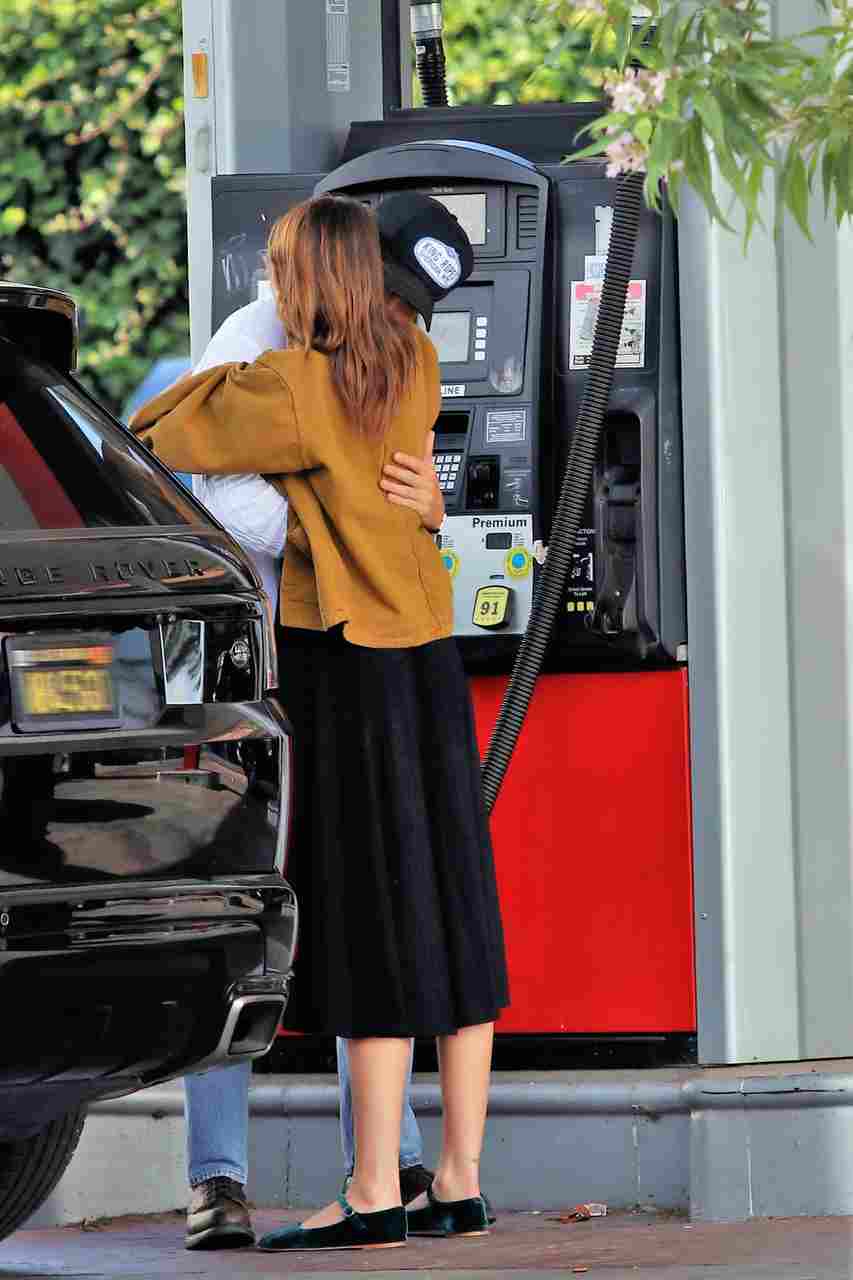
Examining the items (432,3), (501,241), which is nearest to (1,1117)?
(501,241)

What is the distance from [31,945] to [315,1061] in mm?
2119

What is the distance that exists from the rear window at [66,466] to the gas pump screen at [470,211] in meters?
1.57

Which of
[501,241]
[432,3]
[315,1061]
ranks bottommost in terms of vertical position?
[315,1061]

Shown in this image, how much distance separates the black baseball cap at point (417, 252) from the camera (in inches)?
187

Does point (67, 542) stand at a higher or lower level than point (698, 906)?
higher

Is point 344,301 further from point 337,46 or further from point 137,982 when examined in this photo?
point 337,46

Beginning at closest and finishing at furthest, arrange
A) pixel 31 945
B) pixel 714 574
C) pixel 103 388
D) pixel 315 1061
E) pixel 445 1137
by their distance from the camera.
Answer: pixel 31 945, pixel 445 1137, pixel 714 574, pixel 315 1061, pixel 103 388

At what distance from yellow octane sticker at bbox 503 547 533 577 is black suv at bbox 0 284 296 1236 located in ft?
4.50

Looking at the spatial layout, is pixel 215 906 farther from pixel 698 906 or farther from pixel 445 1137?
pixel 698 906

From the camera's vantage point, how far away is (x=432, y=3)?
615cm

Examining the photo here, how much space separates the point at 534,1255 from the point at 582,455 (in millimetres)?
1669

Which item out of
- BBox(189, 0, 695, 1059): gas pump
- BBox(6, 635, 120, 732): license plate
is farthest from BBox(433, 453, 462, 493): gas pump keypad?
BBox(6, 635, 120, 732): license plate

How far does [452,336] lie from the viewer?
5449 millimetres

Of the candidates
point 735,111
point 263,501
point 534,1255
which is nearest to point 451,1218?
point 534,1255
